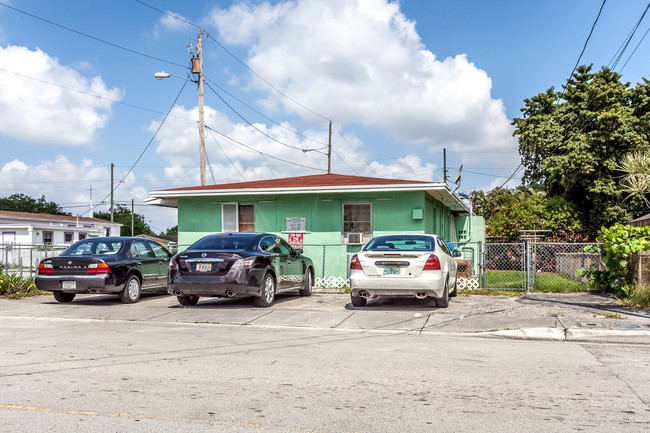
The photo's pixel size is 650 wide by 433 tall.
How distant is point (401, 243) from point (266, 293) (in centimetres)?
297

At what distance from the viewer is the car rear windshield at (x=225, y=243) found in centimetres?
1216

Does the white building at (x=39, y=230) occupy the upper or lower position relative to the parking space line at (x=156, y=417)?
upper

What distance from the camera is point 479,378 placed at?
5984 mm

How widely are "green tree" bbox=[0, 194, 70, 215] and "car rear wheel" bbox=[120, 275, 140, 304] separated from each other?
3306 inches

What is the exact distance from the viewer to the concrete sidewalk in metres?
9.36

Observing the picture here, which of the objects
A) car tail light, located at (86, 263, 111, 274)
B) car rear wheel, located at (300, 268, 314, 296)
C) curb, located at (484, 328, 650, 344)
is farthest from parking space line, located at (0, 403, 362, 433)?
car rear wheel, located at (300, 268, 314, 296)

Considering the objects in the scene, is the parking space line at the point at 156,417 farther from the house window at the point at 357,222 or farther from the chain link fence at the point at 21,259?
the house window at the point at 357,222

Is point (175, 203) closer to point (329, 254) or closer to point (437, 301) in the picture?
point (329, 254)

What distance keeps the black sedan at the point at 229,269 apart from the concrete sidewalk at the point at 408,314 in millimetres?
410

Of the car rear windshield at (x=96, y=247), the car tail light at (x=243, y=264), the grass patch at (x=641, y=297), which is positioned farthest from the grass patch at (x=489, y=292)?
the car rear windshield at (x=96, y=247)

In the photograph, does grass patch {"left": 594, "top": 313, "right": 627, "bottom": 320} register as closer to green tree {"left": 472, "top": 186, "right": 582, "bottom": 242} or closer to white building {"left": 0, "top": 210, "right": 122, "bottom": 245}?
green tree {"left": 472, "top": 186, "right": 582, "bottom": 242}

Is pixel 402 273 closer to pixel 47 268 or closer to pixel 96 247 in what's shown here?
pixel 96 247

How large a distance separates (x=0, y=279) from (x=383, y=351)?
39.5ft

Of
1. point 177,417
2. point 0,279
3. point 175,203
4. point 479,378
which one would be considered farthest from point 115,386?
point 175,203
